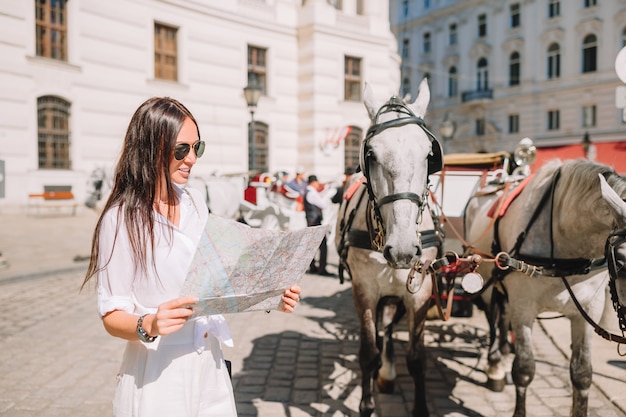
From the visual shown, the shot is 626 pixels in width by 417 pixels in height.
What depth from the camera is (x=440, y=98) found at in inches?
1788

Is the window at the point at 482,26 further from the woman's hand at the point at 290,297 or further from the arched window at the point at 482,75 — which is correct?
the woman's hand at the point at 290,297

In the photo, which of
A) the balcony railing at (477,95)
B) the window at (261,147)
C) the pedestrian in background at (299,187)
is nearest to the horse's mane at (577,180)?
the pedestrian in background at (299,187)

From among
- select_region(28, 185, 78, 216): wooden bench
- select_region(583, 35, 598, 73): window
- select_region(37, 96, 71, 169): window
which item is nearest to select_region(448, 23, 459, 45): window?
select_region(583, 35, 598, 73): window

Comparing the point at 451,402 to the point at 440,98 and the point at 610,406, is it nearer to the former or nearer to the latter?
the point at 610,406

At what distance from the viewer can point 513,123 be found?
3994 cm

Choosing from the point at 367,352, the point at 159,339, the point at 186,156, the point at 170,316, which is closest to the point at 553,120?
the point at 367,352

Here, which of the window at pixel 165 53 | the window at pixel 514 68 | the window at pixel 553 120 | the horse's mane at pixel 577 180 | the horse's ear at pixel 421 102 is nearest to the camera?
the horse's mane at pixel 577 180

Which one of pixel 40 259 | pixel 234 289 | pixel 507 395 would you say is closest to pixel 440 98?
pixel 40 259

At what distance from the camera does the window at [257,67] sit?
23.7m

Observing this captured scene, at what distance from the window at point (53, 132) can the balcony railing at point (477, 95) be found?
33.0 metres

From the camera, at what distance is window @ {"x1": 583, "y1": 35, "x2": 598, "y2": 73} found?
34.9 metres

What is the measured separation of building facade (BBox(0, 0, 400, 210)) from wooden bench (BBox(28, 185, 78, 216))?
16 cm

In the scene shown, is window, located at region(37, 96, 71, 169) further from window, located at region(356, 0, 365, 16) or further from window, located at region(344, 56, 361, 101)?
window, located at region(356, 0, 365, 16)

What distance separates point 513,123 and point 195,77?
28277mm
